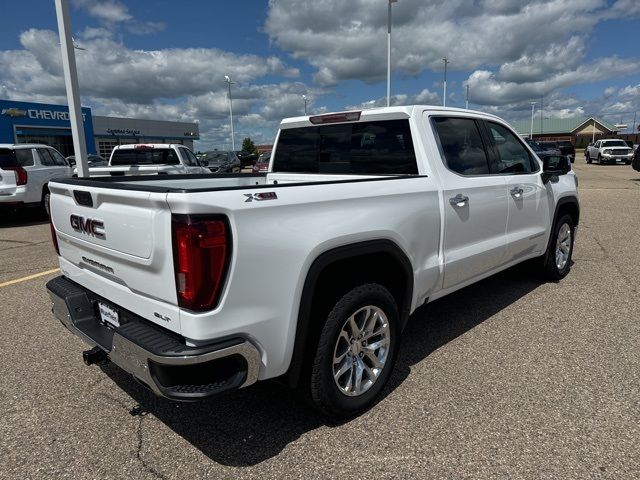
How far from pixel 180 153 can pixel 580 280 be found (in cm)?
1127

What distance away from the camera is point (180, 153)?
45.4ft

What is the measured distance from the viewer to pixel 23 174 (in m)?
10.8

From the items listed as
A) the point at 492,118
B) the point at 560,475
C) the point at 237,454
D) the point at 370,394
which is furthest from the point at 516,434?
the point at 492,118

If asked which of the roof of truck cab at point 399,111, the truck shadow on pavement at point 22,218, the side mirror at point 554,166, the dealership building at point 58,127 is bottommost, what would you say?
the truck shadow on pavement at point 22,218

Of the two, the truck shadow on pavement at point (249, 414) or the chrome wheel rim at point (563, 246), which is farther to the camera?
the chrome wheel rim at point (563, 246)

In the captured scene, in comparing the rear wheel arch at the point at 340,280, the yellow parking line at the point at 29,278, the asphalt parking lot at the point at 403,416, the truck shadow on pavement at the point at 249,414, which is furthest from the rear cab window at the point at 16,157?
the rear wheel arch at the point at 340,280

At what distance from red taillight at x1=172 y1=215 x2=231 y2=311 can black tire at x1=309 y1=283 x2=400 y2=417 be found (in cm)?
75

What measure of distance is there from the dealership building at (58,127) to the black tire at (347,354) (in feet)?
101

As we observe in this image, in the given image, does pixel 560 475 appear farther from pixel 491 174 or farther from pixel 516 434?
pixel 491 174

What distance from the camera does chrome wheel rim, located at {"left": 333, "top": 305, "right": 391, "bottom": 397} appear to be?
279 centimetres

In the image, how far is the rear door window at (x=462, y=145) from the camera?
3.64m

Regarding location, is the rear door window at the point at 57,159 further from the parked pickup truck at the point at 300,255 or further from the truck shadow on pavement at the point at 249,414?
the truck shadow on pavement at the point at 249,414

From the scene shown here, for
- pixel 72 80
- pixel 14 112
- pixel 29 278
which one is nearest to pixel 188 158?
pixel 72 80

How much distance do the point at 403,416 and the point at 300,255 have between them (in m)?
1.26
